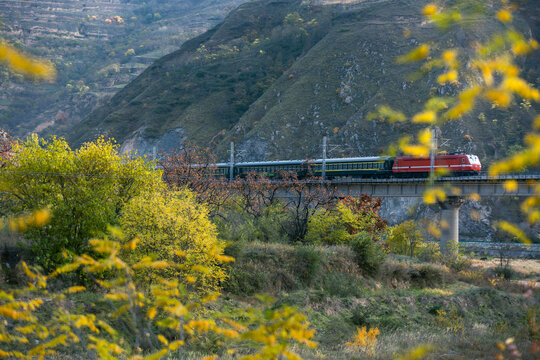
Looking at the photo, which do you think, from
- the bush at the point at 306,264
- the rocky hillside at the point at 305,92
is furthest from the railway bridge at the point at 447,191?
the rocky hillside at the point at 305,92

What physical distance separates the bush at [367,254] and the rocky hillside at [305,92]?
32859 millimetres

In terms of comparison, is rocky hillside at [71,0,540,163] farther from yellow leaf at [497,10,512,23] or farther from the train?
yellow leaf at [497,10,512,23]

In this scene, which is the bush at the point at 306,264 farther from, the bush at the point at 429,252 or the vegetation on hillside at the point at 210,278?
the bush at the point at 429,252

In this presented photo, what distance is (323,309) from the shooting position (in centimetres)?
1889

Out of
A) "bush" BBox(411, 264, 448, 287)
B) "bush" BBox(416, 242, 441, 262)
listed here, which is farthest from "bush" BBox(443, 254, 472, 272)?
"bush" BBox(411, 264, 448, 287)

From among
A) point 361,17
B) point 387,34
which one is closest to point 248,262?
point 387,34

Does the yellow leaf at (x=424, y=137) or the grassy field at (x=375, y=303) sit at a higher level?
the yellow leaf at (x=424, y=137)

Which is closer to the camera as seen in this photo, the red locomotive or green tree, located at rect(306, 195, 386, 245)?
green tree, located at rect(306, 195, 386, 245)

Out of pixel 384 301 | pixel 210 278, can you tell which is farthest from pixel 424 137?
pixel 384 301

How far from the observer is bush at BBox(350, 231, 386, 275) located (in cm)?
2495

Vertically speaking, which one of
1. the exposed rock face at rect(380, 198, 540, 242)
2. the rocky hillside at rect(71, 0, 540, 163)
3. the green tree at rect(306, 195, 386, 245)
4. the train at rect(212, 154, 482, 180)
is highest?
the rocky hillside at rect(71, 0, 540, 163)

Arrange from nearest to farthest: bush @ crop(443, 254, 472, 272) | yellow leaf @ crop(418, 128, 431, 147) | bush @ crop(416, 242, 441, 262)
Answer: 1. yellow leaf @ crop(418, 128, 431, 147)
2. bush @ crop(443, 254, 472, 272)
3. bush @ crop(416, 242, 441, 262)

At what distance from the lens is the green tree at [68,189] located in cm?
1706

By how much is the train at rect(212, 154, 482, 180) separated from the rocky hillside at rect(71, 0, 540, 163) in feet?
54.0
